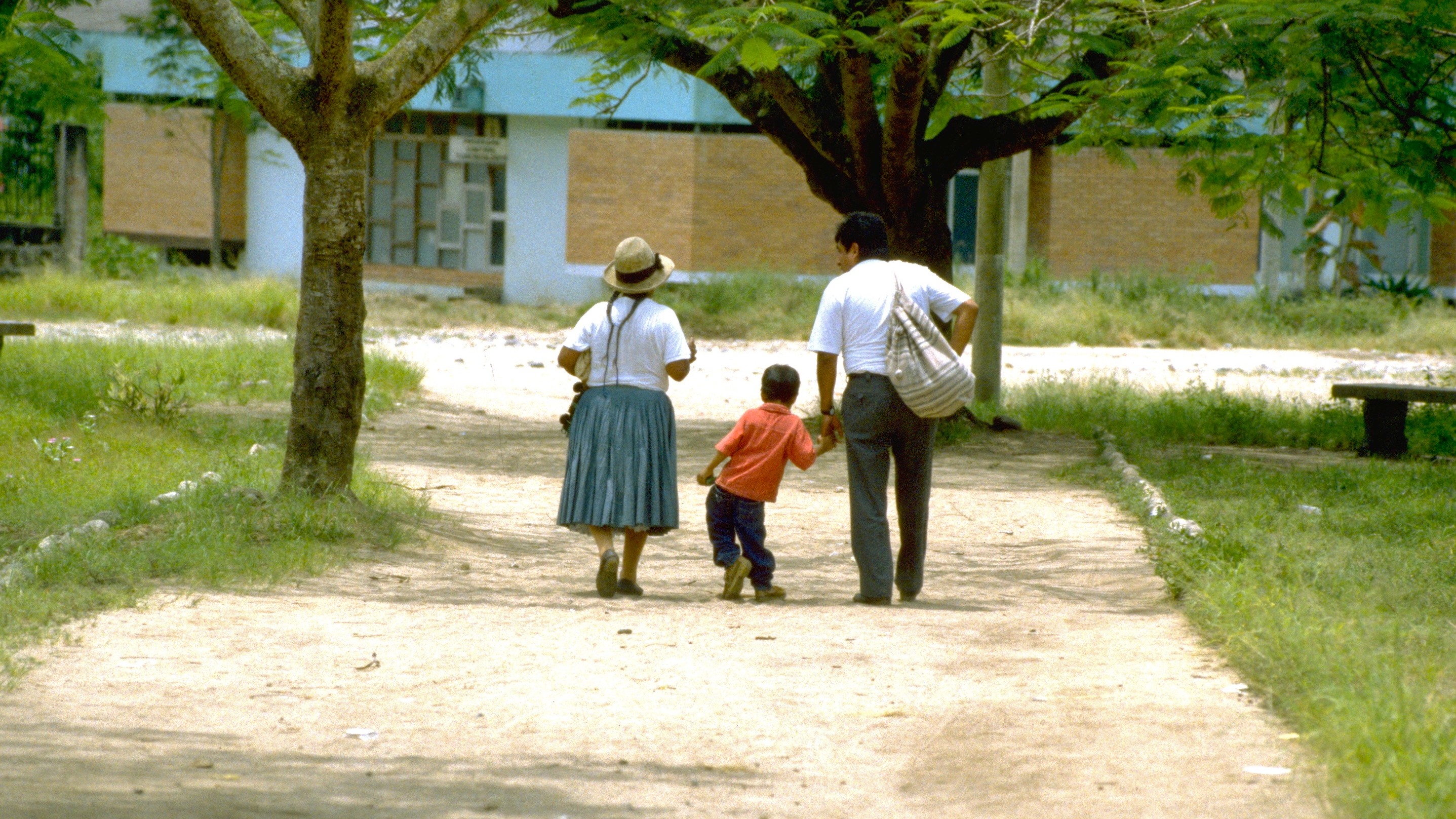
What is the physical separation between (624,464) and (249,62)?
124 inches

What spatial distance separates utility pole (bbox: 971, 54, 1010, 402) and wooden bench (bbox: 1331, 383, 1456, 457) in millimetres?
3192

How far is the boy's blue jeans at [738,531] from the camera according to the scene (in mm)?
7090

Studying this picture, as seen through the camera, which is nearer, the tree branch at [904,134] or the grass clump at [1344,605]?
the grass clump at [1344,605]

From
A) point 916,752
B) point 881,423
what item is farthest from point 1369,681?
point 881,423

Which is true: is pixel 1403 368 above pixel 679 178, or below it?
below

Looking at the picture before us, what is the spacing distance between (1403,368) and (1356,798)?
19619 mm

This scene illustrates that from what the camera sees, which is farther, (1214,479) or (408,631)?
(1214,479)

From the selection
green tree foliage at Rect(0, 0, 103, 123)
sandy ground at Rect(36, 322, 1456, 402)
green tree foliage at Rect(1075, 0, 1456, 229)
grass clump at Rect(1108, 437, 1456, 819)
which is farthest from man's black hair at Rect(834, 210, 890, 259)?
sandy ground at Rect(36, 322, 1456, 402)

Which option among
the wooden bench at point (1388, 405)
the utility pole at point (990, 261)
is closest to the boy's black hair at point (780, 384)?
the wooden bench at point (1388, 405)

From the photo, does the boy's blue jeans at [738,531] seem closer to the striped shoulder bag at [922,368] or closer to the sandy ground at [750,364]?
the striped shoulder bag at [922,368]

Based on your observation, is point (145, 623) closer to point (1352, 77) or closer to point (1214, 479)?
→ point (1214, 479)

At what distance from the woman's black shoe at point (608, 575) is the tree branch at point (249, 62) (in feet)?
9.65

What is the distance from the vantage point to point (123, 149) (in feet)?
109

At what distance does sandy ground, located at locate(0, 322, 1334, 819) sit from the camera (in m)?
4.16
